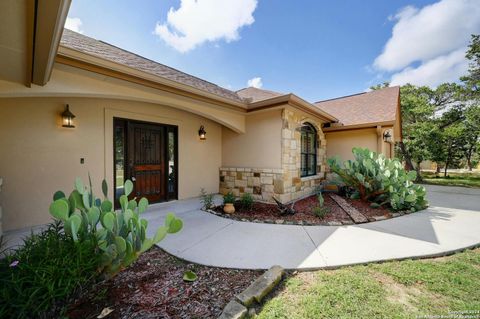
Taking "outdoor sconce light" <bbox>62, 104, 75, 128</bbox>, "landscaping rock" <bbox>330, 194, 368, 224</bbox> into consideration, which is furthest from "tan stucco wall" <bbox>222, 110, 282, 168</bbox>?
"outdoor sconce light" <bbox>62, 104, 75, 128</bbox>

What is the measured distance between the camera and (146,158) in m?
5.39

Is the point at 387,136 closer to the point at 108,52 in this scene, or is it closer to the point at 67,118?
the point at 108,52

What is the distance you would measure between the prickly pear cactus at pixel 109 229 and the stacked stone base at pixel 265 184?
4010 mm

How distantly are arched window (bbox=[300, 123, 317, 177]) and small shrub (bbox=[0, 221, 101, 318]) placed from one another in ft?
20.8

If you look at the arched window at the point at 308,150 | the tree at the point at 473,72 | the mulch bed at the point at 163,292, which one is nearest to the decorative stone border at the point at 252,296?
the mulch bed at the point at 163,292

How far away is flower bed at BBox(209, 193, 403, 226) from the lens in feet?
14.0

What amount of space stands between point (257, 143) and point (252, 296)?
15.0 feet

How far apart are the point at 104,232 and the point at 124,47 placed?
19.0ft

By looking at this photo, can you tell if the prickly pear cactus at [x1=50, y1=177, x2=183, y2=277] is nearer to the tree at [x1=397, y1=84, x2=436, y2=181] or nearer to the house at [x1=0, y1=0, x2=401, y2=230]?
the house at [x1=0, y1=0, x2=401, y2=230]

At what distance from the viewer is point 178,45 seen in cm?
728

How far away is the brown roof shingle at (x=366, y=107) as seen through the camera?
7.32 m

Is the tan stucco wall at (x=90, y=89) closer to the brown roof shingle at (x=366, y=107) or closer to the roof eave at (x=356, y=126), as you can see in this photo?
the roof eave at (x=356, y=126)

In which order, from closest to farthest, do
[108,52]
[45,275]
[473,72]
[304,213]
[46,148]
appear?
[45,275]
[46,148]
[108,52]
[304,213]
[473,72]

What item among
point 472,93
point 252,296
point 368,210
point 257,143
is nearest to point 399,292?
point 252,296
